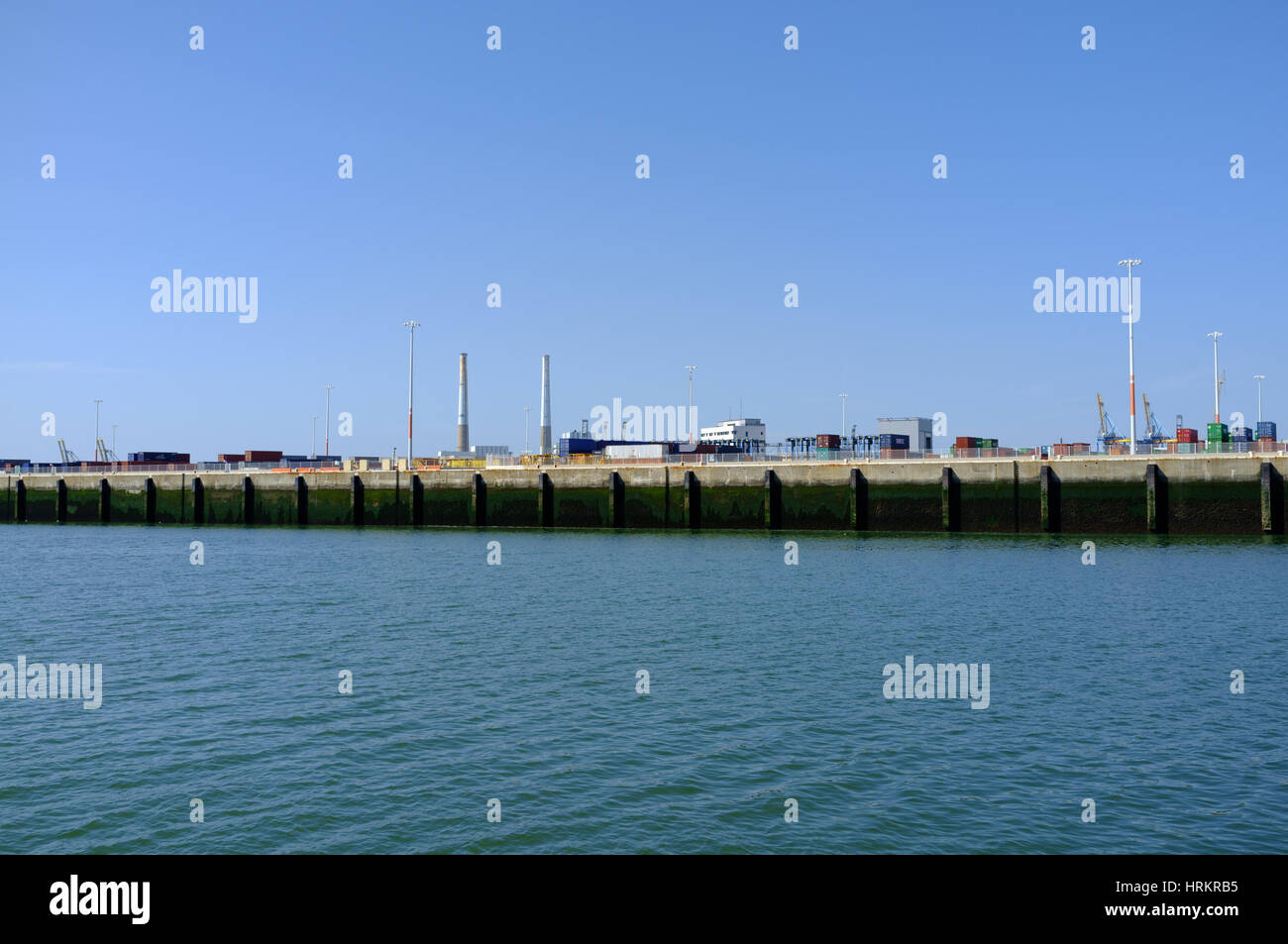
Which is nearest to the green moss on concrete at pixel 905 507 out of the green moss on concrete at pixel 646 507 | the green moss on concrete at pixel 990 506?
the green moss on concrete at pixel 990 506

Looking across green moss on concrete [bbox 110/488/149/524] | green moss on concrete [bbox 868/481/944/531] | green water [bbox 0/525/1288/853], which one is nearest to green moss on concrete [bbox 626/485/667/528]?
green moss on concrete [bbox 868/481/944/531]

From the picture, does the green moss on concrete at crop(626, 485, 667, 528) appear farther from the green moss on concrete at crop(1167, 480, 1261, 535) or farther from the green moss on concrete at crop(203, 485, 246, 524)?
the green moss on concrete at crop(203, 485, 246, 524)

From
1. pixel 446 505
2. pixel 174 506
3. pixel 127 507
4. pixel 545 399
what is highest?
pixel 545 399

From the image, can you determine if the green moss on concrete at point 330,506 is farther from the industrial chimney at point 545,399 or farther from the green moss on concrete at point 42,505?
the industrial chimney at point 545,399

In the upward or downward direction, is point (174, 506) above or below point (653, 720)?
above

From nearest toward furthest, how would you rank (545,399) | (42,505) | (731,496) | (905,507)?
Answer: 1. (905,507)
2. (731,496)
3. (42,505)
4. (545,399)

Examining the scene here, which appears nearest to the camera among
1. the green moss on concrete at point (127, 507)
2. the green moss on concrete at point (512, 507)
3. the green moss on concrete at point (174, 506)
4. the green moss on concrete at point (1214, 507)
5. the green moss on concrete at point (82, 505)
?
the green moss on concrete at point (1214, 507)

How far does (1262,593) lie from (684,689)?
1049 inches

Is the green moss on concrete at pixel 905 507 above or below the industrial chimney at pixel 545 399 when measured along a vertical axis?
below

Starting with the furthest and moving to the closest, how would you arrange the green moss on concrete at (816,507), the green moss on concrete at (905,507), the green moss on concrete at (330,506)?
the green moss on concrete at (330,506)
the green moss on concrete at (816,507)
the green moss on concrete at (905,507)

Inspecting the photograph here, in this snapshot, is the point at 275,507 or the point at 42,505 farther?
the point at 42,505

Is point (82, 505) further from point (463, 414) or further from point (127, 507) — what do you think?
point (463, 414)

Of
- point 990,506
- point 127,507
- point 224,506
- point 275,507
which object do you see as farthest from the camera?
point 127,507

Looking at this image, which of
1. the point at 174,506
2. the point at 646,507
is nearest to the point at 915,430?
the point at 646,507
